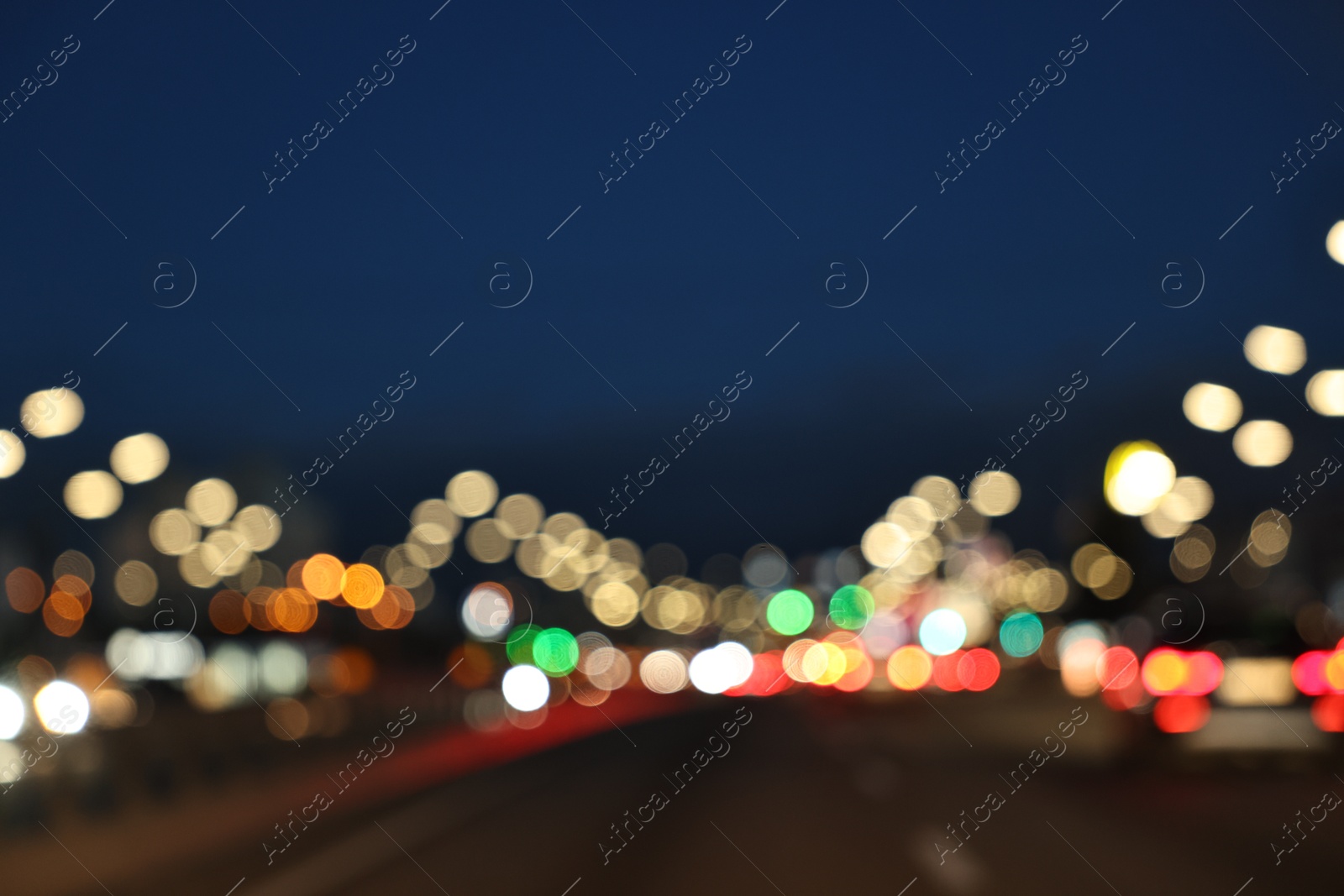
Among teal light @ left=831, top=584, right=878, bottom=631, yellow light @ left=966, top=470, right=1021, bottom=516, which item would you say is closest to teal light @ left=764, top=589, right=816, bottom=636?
teal light @ left=831, top=584, right=878, bottom=631

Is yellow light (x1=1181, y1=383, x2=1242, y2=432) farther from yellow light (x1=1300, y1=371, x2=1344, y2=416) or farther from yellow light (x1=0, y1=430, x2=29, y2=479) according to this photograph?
yellow light (x1=0, y1=430, x2=29, y2=479)

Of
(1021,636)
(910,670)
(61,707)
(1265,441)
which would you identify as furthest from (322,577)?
(1265,441)

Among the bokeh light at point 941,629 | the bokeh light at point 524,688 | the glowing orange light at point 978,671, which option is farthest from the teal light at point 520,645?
the bokeh light at point 941,629

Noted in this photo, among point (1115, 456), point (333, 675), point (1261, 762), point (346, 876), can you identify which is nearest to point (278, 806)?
point (346, 876)

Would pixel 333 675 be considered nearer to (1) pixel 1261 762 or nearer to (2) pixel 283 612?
(1) pixel 1261 762

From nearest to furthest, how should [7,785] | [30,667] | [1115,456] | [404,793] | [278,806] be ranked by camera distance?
[7,785] → [278,806] → [404,793] → [30,667] → [1115,456]

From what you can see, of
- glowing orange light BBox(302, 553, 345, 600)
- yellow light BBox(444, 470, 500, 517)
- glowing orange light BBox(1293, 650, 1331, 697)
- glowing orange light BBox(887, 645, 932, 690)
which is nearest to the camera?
glowing orange light BBox(1293, 650, 1331, 697)
